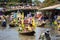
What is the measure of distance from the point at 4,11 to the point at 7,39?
45588 mm

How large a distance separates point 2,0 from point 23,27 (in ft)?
234

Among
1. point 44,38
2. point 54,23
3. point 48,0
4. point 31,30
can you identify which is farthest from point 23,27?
point 48,0

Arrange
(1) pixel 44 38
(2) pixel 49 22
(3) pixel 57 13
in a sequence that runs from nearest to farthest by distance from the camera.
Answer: (1) pixel 44 38 < (2) pixel 49 22 < (3) pixel 57 13

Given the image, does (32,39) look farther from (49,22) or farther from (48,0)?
(48,0)

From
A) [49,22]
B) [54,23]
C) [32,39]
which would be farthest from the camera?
[49,22]

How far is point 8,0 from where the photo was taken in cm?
10338

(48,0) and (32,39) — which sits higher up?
(48,0)

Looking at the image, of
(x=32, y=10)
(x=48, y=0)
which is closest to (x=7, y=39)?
(x=48, y=0)

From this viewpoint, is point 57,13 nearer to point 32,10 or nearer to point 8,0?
point 32,10

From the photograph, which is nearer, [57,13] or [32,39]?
[32,39]

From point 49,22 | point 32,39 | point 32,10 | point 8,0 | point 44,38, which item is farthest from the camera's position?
point 8,0

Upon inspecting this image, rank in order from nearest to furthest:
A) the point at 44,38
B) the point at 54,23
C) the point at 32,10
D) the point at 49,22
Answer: the point at 44,38, the point at 54,23, the point at 49,22, the point at 32,10

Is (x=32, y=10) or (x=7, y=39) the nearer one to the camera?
(x=7, y=39)

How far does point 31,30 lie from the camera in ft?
107
